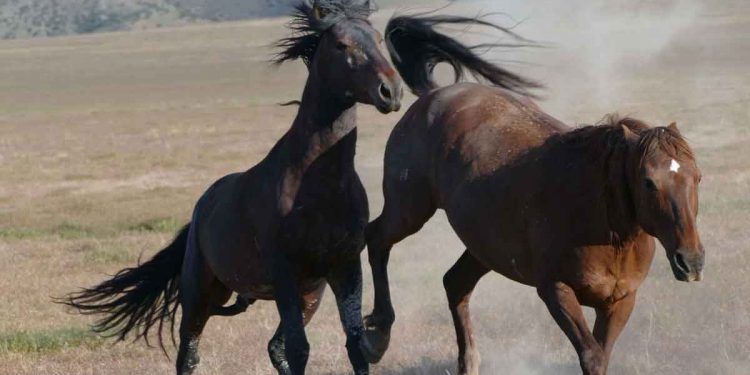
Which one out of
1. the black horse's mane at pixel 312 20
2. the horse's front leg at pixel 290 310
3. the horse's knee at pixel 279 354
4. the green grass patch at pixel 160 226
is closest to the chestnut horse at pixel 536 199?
the horse's front leg at pixel 290 310

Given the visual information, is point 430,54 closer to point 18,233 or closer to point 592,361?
point 592,361

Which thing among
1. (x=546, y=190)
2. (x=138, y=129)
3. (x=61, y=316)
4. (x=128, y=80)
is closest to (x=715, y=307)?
(x=546, y=190)

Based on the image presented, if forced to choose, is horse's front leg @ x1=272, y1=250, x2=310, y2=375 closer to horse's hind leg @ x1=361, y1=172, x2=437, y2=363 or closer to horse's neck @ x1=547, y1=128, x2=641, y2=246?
horse's hind leg @ x1=361, y1=172, x2=437, y2=363

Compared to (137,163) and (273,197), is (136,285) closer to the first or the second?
(273,197)

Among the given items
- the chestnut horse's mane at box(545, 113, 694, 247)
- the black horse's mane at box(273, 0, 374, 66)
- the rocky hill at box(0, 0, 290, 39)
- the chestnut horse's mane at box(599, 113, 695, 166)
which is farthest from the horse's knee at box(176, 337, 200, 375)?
the rocky hill at box(0, 0, 290, 39)

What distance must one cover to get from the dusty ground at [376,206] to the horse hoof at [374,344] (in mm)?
796

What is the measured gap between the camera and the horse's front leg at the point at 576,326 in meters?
5.66

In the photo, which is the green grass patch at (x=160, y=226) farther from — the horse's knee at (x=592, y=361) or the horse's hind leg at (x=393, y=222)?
the horse's knee at (x=592, y=361)

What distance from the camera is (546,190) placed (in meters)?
6.02

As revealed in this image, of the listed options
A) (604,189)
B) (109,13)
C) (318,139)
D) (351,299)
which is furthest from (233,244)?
(109,13)

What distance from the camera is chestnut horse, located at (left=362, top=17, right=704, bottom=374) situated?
5.27 meters

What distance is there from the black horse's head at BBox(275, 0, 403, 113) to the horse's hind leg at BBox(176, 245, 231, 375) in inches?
55.2

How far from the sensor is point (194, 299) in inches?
288

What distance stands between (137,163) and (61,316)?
607 inches
